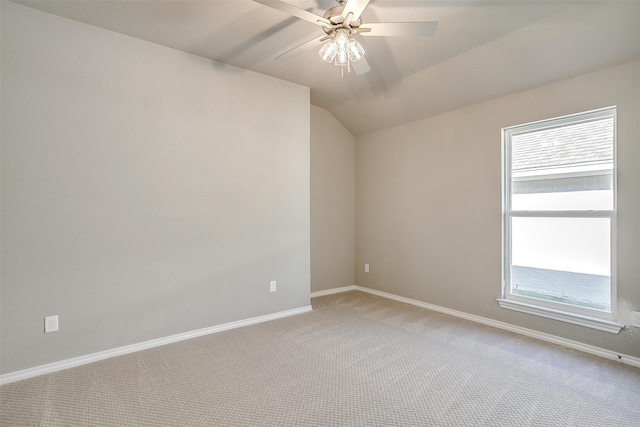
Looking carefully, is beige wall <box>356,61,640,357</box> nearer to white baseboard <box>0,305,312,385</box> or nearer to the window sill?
the window sill

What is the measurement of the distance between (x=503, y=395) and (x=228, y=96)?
3457 millimetres

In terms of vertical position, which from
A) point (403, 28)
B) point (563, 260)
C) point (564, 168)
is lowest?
point (563, 260)

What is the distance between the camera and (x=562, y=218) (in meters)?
3.00

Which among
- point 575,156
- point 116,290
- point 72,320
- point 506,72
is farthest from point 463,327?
point 72,320

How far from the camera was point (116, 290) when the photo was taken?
2707 millimetres

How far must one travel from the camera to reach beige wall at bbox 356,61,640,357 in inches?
101

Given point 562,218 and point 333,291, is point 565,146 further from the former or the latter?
point 333,291

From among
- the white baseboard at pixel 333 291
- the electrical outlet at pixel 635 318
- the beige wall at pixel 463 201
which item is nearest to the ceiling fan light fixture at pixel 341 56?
the beige wall at pixel 463 201

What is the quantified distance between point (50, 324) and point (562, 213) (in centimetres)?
442

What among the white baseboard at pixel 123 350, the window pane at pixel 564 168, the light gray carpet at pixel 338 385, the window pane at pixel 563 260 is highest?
the window pane at pixel 564 168

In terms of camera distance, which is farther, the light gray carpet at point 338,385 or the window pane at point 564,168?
the window pane at point 564,168

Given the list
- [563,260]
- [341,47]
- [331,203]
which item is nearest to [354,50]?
[341,47]

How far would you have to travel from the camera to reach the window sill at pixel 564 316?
2.62 m

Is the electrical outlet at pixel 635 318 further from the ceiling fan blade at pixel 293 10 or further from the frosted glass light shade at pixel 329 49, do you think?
the ceiling fan blade at pixel 293 10
